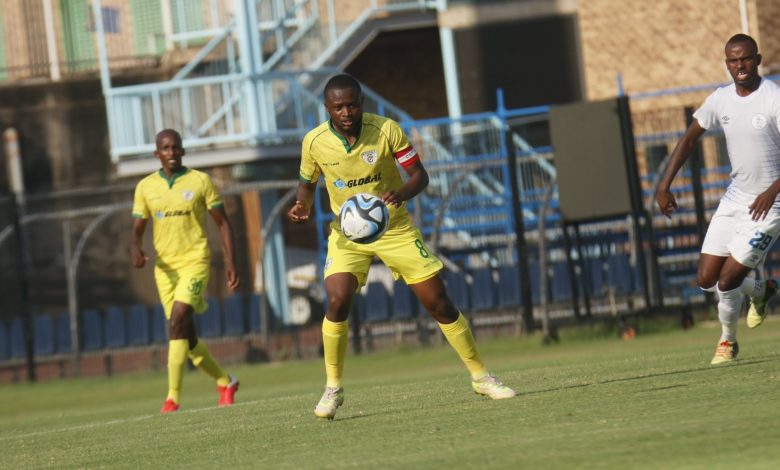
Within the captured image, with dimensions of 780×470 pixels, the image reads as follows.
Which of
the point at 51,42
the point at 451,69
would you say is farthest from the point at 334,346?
the point at 51,42

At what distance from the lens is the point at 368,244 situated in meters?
10.6

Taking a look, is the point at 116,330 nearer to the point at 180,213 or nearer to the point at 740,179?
the point at 180,213

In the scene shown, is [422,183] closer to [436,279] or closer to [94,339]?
[436,279]

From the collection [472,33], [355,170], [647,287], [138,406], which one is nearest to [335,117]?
[355,170]

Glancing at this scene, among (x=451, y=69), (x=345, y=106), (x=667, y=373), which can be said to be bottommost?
(x=667, y=373)

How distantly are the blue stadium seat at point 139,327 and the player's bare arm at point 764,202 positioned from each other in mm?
14115

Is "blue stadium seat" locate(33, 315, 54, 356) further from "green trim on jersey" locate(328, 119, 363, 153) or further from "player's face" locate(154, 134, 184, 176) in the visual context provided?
"green trim on jersey" locate(328, 119, 363, 153)

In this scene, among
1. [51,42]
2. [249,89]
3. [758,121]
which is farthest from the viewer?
[51,42]

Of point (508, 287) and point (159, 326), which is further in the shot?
point (159, 326)

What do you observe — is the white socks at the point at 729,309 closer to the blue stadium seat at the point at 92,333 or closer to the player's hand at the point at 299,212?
the player's hand at the point at 299,212

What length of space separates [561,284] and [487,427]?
42.2 ft

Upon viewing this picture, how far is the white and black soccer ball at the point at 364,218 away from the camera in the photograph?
33.3 feet

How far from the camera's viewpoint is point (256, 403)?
13961mm

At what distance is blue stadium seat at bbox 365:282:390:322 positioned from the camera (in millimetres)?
22641
